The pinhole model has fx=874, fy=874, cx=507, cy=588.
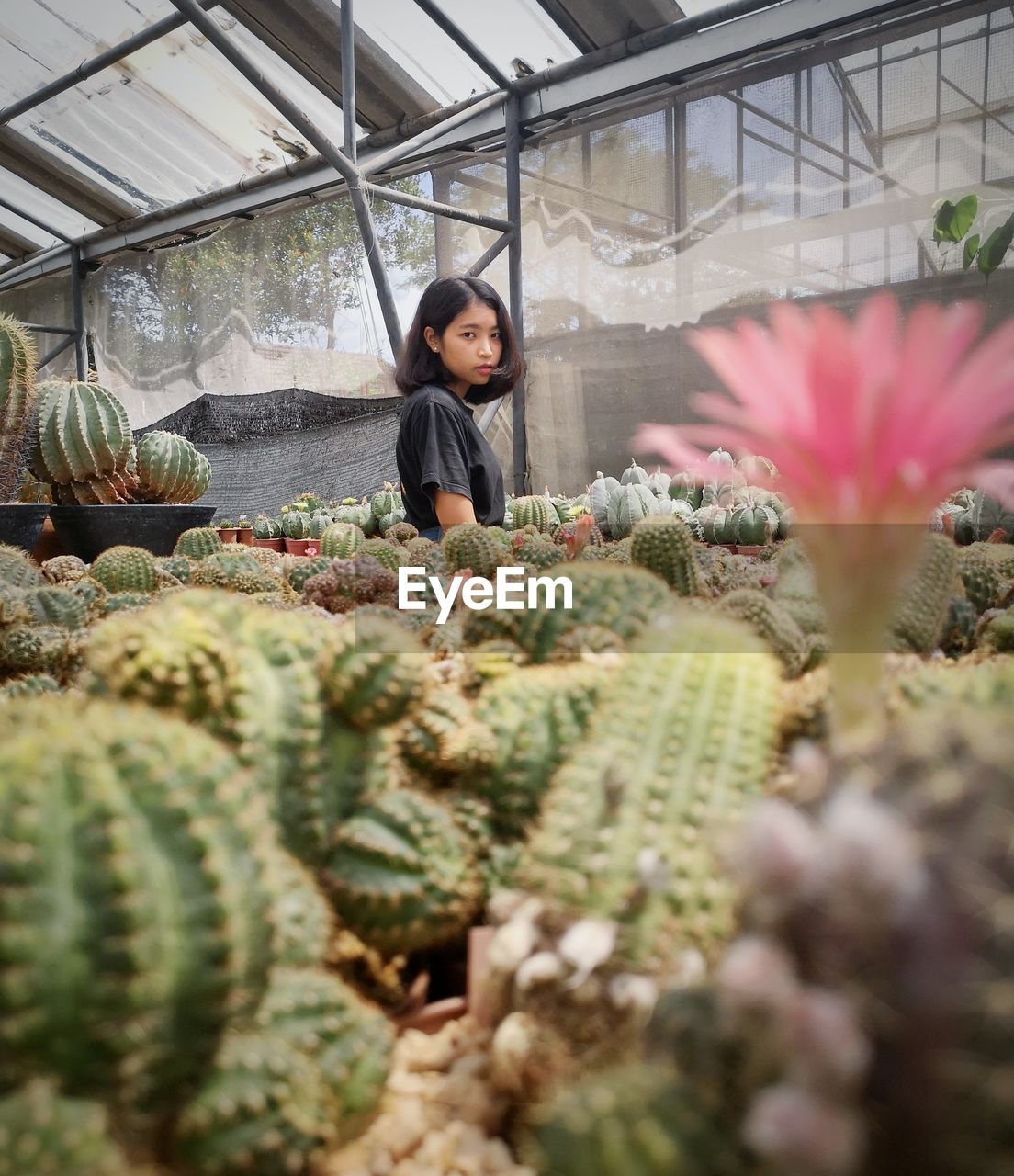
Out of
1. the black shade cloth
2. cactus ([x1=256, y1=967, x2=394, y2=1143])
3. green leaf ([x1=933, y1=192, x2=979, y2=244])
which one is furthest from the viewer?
the black shade cloth

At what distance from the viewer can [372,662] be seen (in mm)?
537

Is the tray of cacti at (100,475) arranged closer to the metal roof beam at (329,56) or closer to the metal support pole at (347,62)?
the metal support pole at (347,62)

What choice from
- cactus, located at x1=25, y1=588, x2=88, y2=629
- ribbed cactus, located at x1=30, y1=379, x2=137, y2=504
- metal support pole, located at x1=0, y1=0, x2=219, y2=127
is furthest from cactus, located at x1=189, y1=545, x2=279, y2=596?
metal support pole, located at x1=0, y1=0, x2=219, y2=127

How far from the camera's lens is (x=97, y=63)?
6609mm

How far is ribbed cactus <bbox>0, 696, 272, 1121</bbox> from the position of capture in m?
0.32

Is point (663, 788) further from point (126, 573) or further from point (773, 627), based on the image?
point (126, 573)

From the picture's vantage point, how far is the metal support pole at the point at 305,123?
4.84 meters

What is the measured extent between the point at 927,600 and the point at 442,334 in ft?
6.67

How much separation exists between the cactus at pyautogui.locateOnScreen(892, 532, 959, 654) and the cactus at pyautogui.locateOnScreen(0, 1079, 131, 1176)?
0.69 m

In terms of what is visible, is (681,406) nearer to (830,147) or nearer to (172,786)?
(830,147)

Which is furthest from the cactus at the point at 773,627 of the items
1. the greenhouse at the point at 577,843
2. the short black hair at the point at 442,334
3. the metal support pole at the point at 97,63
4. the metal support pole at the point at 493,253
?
the metal support pole at the point at 97,63

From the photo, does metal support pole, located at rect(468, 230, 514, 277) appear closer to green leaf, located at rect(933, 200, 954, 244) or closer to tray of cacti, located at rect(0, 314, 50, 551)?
green leaf, located at rect(933, 200, 954, 244)

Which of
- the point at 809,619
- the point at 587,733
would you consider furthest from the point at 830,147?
the point at 587,733

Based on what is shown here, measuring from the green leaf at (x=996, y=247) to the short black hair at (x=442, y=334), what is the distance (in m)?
3.01
